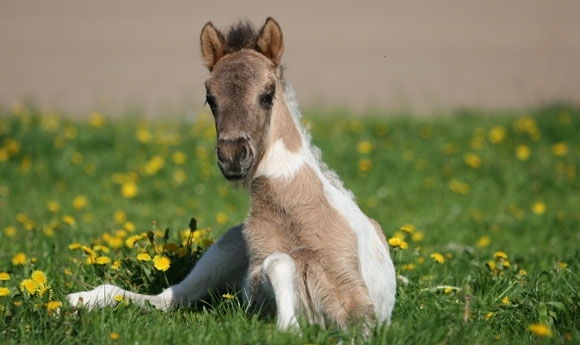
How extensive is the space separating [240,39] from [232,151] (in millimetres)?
907

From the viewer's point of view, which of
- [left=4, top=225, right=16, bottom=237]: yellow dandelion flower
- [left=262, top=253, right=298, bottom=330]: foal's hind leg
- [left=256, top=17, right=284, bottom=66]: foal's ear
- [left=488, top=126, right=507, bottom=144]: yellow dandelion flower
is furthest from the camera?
[left=488, top=126, right=507, bottom=144]: yellow dandelion flower

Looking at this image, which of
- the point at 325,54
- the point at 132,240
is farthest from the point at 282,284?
the point at 325,54

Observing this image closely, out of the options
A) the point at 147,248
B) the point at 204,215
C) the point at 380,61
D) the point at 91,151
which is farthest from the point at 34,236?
the point at 380,61

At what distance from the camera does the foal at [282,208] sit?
4422 mm

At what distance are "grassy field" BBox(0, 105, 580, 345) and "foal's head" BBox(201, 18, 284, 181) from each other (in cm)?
84

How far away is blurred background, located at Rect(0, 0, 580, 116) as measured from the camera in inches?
539

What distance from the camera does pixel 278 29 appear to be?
15.9ft

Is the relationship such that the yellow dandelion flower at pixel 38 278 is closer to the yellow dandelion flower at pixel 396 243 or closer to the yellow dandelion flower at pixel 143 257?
the yellow dandelion flower at pixel 143 257

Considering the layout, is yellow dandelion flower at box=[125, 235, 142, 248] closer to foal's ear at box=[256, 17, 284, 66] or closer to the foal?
the foal

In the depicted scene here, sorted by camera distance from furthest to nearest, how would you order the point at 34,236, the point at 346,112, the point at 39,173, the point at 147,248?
1. the point at 346,112
2. the point at 39,173
3. the point at 34,236
4. the point at 147,248

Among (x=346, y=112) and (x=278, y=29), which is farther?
(x=346, y=112)

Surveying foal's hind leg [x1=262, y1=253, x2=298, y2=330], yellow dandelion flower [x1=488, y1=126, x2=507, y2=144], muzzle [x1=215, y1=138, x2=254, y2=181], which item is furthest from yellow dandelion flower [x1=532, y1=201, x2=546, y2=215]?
muzzle [x1=215, y1=138, x2=254, y2=181]

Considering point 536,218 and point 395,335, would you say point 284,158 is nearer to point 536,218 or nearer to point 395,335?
point 395,335

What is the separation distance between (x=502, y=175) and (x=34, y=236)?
5671 mm
